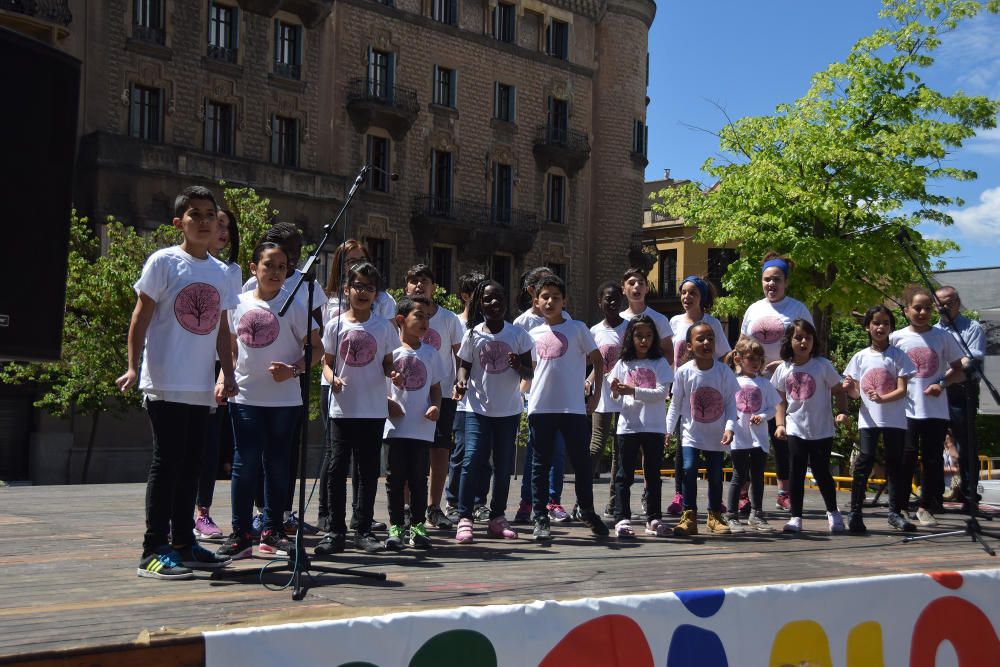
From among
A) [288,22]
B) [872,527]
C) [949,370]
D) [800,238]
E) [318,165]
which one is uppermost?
[288,22]

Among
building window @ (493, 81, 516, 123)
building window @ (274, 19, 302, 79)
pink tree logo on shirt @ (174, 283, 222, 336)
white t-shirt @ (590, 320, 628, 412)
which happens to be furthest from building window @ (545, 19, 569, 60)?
pink tree logo on shirt @ (174, 283, 222, 336)

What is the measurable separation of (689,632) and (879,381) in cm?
502

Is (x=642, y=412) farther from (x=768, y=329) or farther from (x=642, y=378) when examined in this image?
(x=768, y=329)

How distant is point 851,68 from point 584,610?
1090 inches

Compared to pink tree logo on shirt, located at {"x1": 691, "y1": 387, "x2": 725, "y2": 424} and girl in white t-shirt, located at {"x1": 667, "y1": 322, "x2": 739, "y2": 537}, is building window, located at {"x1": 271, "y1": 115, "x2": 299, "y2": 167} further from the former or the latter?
pink tree logo on shirt, located at {"x1": 691, "y1": 387, "x2": 725, "y2": 424}

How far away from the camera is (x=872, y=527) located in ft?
31.7

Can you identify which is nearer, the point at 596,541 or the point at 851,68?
the point at 596,541

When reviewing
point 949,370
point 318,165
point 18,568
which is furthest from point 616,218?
point 18,568

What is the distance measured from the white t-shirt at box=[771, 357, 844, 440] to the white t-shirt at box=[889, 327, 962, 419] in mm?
986

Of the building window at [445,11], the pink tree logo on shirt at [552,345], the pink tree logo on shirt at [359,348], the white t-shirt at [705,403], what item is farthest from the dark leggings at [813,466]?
the building window at [445,11]

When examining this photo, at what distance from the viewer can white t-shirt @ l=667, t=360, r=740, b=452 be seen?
8.64m

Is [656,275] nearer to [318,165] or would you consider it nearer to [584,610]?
[318,165]

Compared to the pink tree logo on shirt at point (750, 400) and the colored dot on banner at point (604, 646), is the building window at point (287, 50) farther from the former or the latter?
the colored dot on banner at point (604, 646)

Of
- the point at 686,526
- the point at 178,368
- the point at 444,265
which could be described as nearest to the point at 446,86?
the point at 444,265
